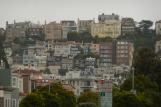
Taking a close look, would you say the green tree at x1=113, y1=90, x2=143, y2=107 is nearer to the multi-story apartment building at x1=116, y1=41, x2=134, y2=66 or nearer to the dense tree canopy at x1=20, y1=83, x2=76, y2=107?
the dense tree canopy at x1=20, y1=83, x2=76, y2=107

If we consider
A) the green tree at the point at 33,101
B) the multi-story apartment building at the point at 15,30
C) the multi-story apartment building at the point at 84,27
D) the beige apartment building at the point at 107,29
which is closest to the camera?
the green tree at the point at 33,101

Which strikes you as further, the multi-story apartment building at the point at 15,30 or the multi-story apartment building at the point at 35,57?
the multi-story apartment building at the point at 15,30

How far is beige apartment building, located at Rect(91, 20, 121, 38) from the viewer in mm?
186750

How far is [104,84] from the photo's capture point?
144ft

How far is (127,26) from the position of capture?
185625 mm

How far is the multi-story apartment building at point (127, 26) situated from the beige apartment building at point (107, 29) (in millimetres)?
659

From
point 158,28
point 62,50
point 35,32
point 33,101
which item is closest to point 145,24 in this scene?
Answer: point 158,28

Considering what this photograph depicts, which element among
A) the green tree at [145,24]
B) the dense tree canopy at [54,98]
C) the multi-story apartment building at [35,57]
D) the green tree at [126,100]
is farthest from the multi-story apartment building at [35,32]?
the green tree at [126,100]

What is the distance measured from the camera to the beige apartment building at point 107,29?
186750 millimetres

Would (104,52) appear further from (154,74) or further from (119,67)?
(154,74)

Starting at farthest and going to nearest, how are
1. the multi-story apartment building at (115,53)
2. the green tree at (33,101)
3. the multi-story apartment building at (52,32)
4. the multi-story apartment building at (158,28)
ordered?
1. the multi-story apartment building at (52,32)
2. the multi-story apartment building at (158,28)
3. the multi-story apartment building at (115,53)
4. the green tree at (33,101)

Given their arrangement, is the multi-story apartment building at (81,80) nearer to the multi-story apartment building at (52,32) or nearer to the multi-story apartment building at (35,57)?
the multi-story apartment building at (35,57)

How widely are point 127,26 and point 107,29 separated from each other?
526 centimetres

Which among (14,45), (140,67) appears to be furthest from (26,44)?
(140,67)
